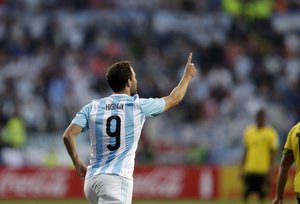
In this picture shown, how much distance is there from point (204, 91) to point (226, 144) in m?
1.94

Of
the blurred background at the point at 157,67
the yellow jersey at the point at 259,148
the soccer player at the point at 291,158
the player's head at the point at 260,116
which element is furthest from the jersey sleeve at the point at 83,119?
the blurred background at the point at 157,67

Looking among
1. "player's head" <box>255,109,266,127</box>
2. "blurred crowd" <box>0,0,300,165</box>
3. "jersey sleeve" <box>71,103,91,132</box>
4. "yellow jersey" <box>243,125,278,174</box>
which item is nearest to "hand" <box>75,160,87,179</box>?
"jersey sleeve" <box>71,103,91,132</box>

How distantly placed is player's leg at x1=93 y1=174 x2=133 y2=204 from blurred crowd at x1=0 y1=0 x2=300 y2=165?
13398mm

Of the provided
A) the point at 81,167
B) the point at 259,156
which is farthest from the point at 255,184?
the point at 81,167

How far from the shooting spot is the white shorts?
278 inches

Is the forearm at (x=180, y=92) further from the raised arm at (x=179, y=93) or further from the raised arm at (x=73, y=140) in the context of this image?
the raised arm at (x=73, y=140)

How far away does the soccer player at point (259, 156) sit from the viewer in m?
14.5

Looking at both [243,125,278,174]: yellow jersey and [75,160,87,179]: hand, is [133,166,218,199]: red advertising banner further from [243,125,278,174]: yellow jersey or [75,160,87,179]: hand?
[75,160,87,179]: hand

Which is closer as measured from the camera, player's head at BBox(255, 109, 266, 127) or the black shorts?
player's head at BBox(255, 109, 266, 127)

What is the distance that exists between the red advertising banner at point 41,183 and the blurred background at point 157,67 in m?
0.56

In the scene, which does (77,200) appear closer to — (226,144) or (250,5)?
(226,144)

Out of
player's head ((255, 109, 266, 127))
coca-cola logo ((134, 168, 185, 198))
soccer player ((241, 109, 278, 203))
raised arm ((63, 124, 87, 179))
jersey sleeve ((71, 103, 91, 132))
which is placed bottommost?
coca-cola logo ((134, 168, 185, 198))

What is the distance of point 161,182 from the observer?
1997 cm

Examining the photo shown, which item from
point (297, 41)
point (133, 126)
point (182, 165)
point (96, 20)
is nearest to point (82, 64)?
point (96, 20)
